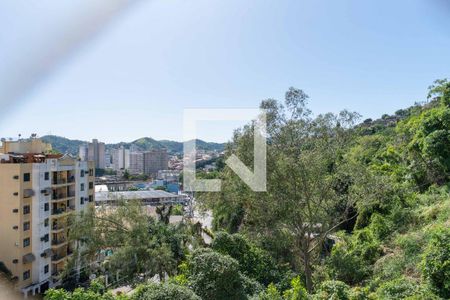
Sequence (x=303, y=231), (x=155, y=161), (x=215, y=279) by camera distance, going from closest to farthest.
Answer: (x=215, y=279) < (x=303, y=231) < (x=155, y=161)

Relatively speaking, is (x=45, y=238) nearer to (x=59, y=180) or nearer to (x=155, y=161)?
(x=59, y=180)

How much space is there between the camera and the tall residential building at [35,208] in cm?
1276

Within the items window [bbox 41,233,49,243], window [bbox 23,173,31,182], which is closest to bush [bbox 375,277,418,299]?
window [bbox 23,173,31,182]

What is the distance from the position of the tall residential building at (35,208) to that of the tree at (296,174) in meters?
8.63

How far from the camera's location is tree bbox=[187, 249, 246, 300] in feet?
16.7

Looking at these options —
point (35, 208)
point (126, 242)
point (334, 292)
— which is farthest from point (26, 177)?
point (334, 292)

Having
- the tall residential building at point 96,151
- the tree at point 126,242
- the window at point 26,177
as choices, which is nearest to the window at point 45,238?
the window at point 26,177

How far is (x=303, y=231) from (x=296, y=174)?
149 centimetres

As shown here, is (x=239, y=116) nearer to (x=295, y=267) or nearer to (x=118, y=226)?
(x=295, y=267)

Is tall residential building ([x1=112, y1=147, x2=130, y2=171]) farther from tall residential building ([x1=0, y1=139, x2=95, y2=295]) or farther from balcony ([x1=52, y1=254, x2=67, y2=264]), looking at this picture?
balcony ([x1=52, y1=254, x2=67, y2=264])

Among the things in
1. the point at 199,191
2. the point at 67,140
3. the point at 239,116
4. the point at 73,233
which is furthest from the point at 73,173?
the point at 67,140

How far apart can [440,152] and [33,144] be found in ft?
56.3

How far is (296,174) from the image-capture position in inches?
268

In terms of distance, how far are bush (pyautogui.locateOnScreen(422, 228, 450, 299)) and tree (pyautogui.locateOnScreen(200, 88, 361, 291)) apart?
263 cm
